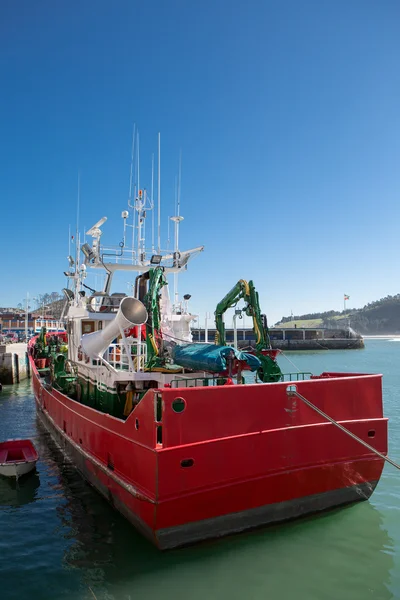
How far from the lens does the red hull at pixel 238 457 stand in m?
7.01

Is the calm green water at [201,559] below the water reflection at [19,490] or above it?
above

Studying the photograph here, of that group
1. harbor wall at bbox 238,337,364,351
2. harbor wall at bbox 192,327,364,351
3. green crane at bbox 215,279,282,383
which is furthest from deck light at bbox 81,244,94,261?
harbor wall at bbox 238,337,364,351

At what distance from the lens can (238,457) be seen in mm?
7348

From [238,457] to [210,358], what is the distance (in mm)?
2015

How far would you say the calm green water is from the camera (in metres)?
6.44

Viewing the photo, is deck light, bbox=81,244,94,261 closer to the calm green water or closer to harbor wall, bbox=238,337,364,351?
the calm green water

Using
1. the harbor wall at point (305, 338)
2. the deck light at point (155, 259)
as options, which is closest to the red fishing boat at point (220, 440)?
the deck light at point (155, 259)

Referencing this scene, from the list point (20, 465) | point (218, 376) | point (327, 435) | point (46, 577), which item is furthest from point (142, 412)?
point (20, 465)

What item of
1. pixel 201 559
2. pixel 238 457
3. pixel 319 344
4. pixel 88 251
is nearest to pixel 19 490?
pixel 201 559

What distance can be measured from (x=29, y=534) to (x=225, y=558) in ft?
13.3

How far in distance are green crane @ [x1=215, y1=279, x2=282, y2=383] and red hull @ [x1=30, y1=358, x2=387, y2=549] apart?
199 cm

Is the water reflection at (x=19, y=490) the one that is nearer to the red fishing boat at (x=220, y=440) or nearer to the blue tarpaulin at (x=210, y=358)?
the red fishing boat at (x=220, y=440)

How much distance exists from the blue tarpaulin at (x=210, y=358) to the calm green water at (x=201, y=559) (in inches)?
118

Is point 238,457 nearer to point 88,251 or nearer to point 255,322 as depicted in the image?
point 255,322
